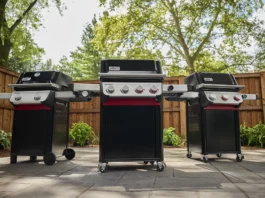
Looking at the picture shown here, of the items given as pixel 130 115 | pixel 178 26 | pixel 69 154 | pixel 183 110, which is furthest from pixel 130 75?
pixel 178 26

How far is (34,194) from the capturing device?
183 centimetres

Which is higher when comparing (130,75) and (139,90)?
(130,75)

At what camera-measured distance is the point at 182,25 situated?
1236 centimetres

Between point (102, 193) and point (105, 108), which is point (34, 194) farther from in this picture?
point (105, 108)

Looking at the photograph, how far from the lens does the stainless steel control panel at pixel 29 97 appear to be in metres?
3.40

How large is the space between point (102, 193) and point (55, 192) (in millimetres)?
364

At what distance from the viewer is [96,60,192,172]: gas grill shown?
9.48ft

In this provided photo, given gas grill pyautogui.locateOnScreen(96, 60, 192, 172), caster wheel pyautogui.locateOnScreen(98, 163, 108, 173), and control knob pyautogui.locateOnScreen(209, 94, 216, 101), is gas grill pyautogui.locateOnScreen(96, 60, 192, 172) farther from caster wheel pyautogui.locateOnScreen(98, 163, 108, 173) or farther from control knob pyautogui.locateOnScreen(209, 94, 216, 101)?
control knob pyautogui.locateOnScreen(209, 94, 216, 101)

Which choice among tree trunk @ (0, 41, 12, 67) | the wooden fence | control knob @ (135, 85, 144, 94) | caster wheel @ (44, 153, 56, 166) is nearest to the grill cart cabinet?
caster wheel @ (44, 153, 56, 166)

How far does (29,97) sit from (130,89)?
1.51 meters

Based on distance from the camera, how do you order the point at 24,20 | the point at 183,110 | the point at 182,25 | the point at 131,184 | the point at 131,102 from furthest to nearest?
the point at 24,20
the point at 182,25
the point at 183,110
the point at 131,102
the point at 131,184

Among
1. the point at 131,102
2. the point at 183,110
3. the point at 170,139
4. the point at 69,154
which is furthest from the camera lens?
the point at 183,110

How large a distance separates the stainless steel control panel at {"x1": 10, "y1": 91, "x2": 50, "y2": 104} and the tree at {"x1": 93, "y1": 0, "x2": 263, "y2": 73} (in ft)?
28.9

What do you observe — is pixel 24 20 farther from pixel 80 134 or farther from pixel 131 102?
pixel 131 102
